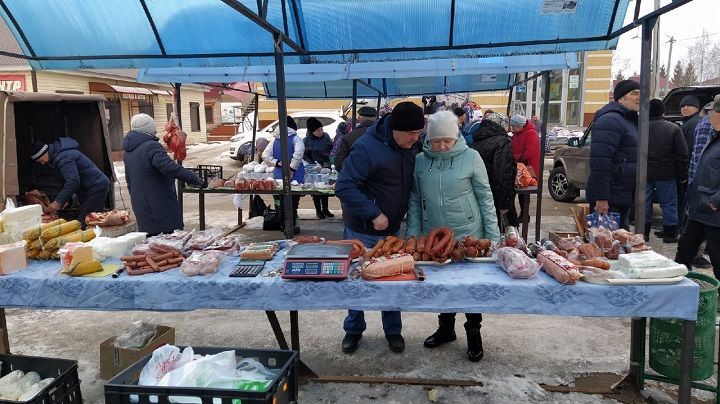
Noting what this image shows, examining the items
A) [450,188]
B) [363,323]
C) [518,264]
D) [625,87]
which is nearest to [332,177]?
[363,323]

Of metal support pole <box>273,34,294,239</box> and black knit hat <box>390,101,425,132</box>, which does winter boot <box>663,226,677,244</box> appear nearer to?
black knit hat <box>390,101,425,132</box>

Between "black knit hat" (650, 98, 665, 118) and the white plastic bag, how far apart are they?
5874mm

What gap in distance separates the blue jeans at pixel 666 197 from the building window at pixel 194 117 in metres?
28.2

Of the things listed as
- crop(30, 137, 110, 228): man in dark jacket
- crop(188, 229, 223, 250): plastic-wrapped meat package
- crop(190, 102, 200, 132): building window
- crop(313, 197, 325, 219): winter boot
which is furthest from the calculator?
crop(190, 102, 200, 132): building window

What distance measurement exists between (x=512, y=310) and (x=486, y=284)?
0.20m

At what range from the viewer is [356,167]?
3.41 m

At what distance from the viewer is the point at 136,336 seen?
3.60 m

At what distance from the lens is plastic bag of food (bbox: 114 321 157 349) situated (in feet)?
11.6

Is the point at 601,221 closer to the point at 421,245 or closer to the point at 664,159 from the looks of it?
the point at 421,245

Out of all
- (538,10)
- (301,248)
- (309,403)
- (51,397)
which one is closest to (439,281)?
(301,248)

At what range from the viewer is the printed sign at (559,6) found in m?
3.90

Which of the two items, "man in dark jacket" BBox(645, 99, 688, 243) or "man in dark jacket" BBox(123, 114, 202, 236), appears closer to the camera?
"man in dark jacket" BBox(123, 114, 202, 236)

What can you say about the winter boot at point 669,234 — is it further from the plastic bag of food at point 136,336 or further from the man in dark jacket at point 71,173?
the man in dark jacket at point 71,173

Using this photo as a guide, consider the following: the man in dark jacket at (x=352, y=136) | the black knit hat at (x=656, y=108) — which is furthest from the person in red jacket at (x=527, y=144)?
the man in dark jacket at (x=352, y=136)
